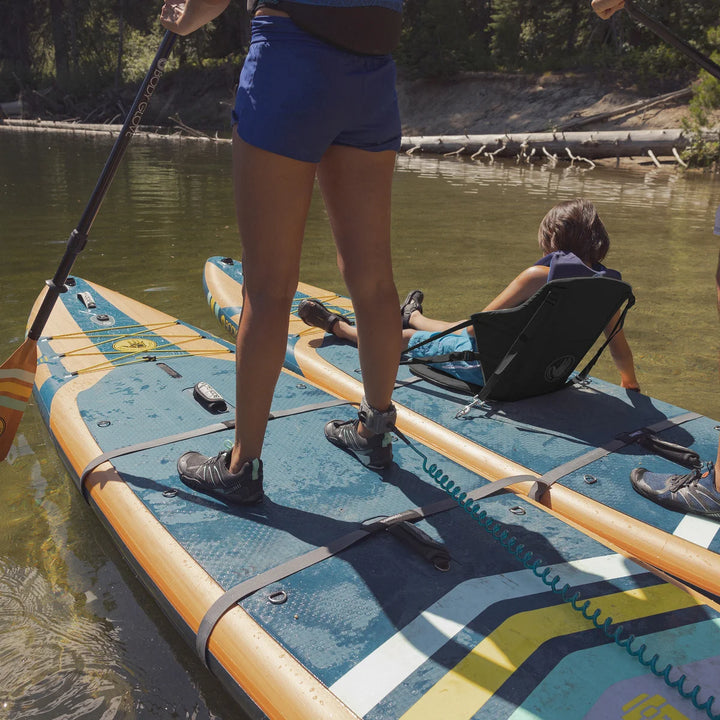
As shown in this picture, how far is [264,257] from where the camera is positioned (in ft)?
6.29

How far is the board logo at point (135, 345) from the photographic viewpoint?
367cm

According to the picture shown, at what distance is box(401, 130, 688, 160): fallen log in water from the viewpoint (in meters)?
17.0

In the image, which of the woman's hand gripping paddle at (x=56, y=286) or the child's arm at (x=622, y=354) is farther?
the child's arm at (x=622, y=354)

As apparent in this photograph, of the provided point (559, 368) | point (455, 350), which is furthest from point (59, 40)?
point (559, 368)

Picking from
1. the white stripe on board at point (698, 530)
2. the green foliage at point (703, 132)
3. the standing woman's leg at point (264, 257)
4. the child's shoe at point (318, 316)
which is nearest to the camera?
the standing woman's leg at point (264, 257)

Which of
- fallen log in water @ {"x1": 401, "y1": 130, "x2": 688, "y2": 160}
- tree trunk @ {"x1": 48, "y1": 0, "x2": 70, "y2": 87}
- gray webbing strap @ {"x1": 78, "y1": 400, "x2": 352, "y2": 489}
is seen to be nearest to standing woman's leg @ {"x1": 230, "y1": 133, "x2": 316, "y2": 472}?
gray webbing strap @ {"x1": 78, "y1": 400, "x2": 352, "y2": 489}

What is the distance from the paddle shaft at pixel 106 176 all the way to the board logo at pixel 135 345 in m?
0.75

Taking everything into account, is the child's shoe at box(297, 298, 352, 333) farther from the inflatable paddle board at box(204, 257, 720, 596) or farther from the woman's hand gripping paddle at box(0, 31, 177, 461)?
the woman's hand gripping paddle at box(0, 31, 177, 461)

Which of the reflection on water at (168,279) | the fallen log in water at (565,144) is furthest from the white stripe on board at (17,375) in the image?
the fallen log in water at (565,144)

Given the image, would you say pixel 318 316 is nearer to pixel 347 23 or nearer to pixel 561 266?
pixel 561 266

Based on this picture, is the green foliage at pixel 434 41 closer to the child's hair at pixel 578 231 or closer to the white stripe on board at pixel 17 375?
the child's hair at pixel 578 231

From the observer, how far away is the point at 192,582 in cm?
197

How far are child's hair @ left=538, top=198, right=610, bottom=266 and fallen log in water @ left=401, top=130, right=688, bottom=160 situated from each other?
15.4 meters

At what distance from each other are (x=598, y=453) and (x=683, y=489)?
0.42 metres
